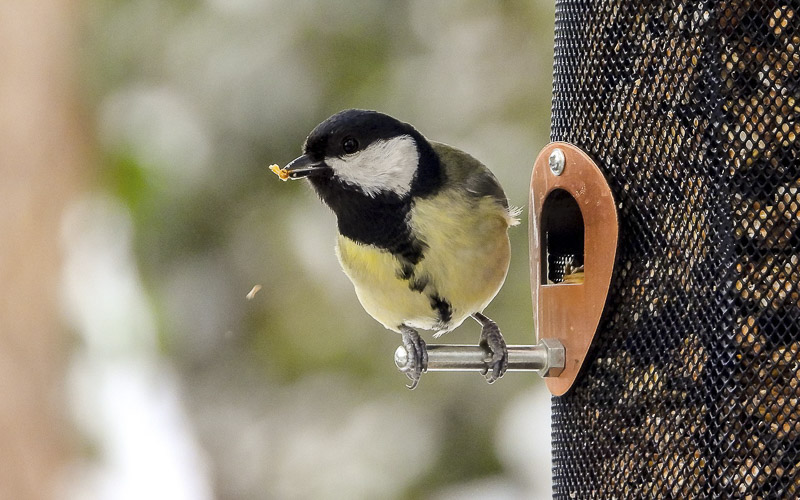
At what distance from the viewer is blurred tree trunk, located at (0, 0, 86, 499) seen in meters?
3.88

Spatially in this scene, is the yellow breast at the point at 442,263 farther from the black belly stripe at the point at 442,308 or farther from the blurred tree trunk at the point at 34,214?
the blurred tree trunk at the point at 34,214

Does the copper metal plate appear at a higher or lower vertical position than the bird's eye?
lower

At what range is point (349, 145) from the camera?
2307mm

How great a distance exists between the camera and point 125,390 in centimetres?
403

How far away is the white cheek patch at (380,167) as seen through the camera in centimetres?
231

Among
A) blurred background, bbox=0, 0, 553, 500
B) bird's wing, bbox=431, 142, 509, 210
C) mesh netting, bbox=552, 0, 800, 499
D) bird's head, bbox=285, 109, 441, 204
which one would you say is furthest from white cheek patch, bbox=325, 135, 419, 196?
blurred background, bbox=0, 0, 553, 500

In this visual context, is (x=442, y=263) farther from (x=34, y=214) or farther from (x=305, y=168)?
(x=34, y=214)

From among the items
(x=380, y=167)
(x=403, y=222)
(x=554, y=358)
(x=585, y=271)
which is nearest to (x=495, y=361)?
(x=554, y=358)

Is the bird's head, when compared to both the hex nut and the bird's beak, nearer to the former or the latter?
the bird's beak

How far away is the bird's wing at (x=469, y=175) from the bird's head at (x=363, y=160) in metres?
0.08

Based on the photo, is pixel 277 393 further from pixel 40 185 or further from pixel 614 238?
pixel 614 238

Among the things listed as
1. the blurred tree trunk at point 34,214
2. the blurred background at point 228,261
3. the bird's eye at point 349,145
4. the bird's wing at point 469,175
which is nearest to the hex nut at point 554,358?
the bird's wing at point 469,175

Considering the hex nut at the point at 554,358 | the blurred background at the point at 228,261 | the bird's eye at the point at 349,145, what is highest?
the bird's eye at the point at 349,145

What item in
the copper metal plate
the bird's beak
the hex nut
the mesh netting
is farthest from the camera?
the bird's beak
